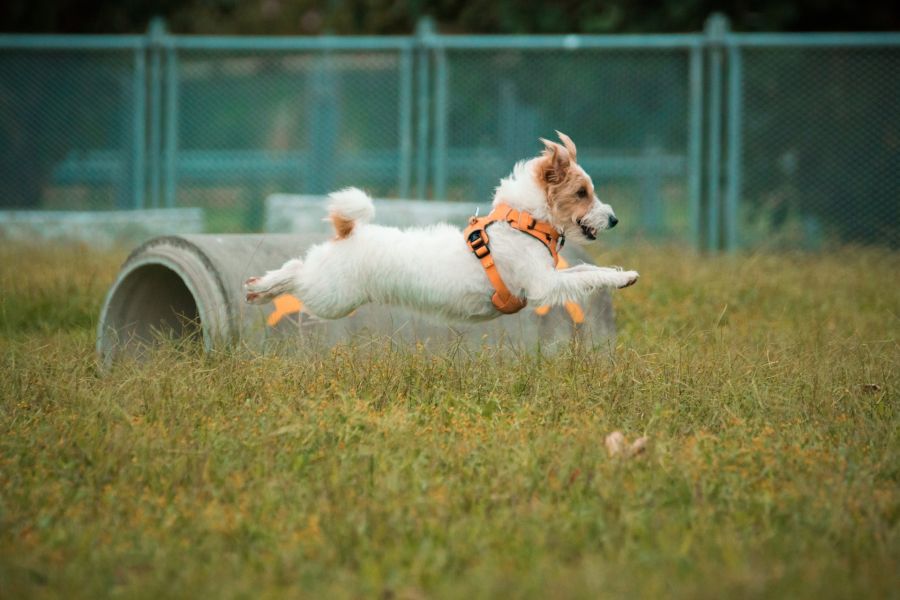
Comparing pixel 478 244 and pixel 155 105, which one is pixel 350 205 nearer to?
pixel 478 244

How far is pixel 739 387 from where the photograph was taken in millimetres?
4660

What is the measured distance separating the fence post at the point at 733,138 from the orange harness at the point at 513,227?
601 cm

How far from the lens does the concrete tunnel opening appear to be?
18.2 feet

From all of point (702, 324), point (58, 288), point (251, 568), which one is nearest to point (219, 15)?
point (58, 288)

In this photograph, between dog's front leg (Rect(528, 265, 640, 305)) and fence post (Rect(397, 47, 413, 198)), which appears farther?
fence post (Rect(397, 47, 413, 198))

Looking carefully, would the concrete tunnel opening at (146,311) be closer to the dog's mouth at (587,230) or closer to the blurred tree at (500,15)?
the dog's mouth at (587,230)

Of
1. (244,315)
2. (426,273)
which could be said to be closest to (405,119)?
(244,315)

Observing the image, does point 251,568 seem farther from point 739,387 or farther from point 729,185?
point 729,185

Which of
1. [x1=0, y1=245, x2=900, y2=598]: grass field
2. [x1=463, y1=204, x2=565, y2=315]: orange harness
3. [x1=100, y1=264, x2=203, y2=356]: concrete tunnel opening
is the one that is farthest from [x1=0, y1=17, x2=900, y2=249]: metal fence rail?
[x1=463, y1=204, x2=565, y2=315]: orange harness

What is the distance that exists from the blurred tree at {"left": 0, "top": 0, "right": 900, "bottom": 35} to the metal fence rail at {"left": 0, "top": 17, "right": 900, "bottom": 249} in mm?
631

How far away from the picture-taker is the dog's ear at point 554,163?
184 inches

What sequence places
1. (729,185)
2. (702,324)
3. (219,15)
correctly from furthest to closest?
(219,15) → (729,185) → (702,324)

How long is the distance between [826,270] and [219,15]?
11009 millimetres

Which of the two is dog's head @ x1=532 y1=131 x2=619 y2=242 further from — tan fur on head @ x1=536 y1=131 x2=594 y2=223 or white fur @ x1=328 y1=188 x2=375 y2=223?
white fur @ x1=328 y1=188 x2=375 y2=223
